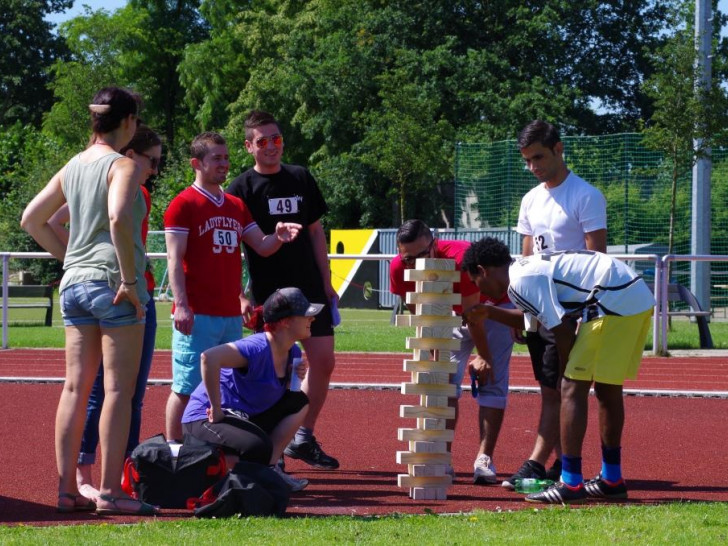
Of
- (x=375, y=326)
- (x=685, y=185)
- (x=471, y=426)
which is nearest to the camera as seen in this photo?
(x=471, y=426)

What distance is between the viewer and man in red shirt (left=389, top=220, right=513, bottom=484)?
7020mm

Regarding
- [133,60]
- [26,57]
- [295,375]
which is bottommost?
[295,375]

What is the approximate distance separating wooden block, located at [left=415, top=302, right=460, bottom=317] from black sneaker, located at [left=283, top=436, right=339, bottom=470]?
55.0 inches

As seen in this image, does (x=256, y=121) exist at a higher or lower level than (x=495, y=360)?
higher

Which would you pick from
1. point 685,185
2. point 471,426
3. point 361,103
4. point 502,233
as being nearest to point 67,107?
point 361,103

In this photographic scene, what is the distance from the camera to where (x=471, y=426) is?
945 centimetres

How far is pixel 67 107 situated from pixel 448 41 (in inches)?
860

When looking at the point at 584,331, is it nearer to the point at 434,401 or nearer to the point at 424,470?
the point at 434,401

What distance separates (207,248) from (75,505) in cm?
169

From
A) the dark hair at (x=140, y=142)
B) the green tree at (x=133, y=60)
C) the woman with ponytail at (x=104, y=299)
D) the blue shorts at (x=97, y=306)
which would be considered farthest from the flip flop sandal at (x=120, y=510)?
the green tree at (x=133, y=60)

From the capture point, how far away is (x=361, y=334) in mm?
20719

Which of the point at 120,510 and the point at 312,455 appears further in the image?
the point at 312,455

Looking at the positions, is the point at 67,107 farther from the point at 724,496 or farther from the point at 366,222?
the point at 724,496

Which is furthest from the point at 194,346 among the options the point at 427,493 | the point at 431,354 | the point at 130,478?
the point at 427,493
